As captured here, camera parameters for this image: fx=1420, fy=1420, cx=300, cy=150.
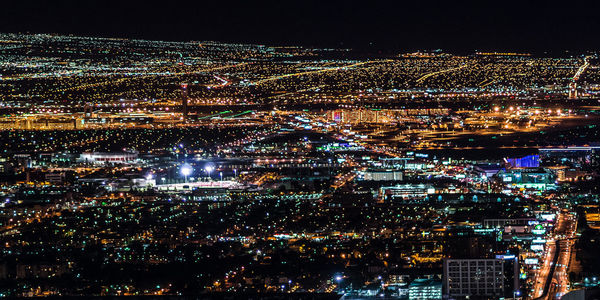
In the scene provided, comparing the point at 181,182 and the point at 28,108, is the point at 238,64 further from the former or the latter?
the point at 181,182

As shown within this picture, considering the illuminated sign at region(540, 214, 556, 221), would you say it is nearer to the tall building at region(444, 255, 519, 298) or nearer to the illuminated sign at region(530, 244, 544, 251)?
the illuminated sign at region(530, 244, 544, 251)

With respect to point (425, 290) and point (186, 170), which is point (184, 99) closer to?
point (186, 170)

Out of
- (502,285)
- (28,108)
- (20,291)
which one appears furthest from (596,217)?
(28,108)

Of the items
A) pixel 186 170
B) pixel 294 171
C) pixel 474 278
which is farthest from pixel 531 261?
pixel 186 170

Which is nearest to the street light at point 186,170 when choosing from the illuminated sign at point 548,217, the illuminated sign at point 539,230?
the illuminated sign at point 548,217

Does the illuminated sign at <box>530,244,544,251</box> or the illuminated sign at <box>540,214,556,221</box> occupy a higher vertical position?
the illuminated sign at <box>540,214,556,221</box>

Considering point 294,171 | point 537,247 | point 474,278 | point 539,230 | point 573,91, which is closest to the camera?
point 474,278

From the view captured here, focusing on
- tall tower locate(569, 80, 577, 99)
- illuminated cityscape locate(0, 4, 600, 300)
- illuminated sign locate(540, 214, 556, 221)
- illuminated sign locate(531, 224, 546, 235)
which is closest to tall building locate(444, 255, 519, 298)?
illuminated cityscape locate(0, 4, 600, 300)

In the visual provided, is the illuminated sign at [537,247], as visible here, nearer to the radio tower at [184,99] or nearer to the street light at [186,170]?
the street light at [186,170]
